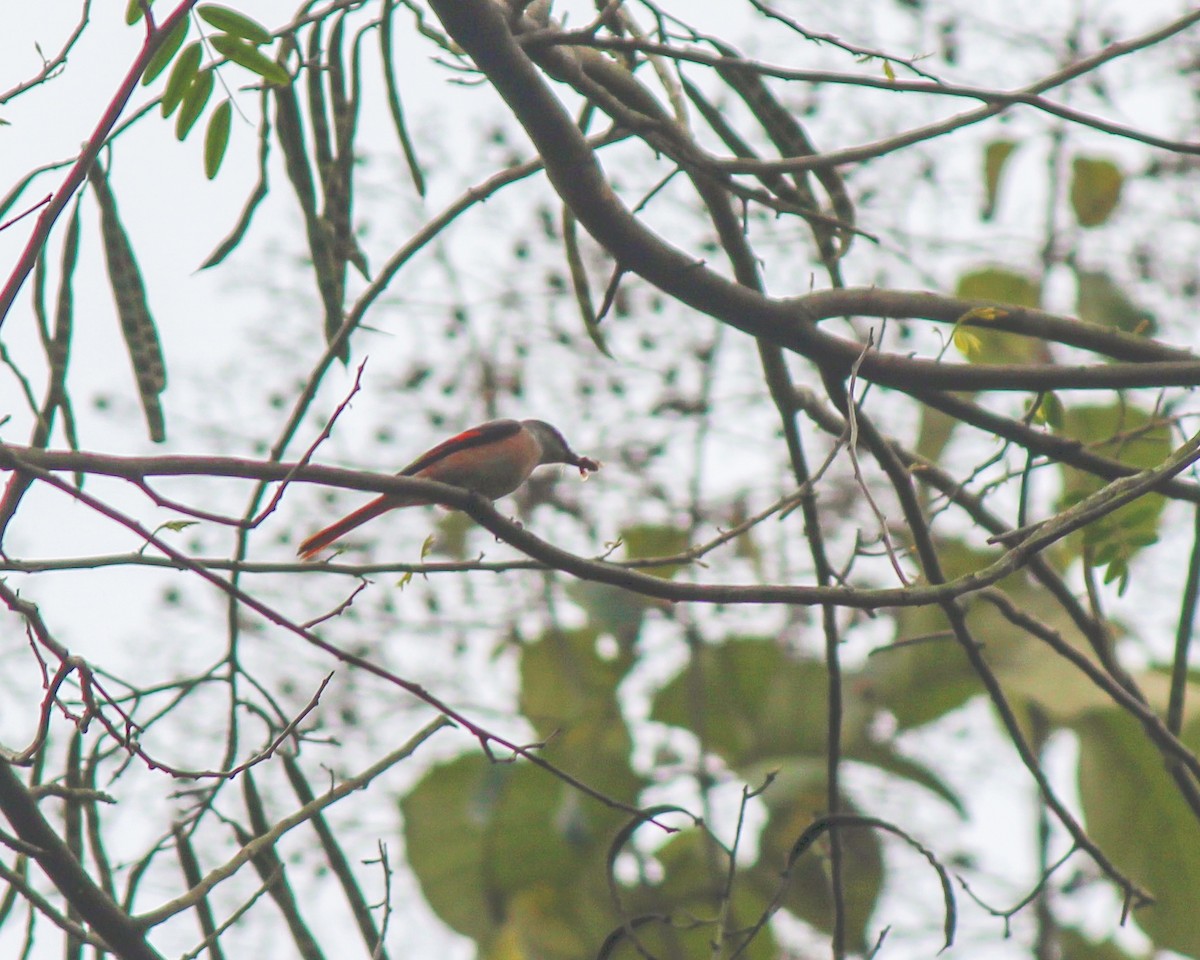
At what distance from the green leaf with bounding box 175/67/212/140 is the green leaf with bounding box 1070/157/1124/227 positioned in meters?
6.32

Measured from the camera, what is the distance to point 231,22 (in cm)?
245

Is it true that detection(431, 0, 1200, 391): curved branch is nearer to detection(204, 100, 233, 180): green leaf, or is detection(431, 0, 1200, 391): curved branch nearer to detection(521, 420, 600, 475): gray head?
detection(204, 100, 233, 180): green leaf

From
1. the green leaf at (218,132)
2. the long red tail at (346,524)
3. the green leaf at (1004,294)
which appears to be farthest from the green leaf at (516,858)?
the green leaf at (218,132)

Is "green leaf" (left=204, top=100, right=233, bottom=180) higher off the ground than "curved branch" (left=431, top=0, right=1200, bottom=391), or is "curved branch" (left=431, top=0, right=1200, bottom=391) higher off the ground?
"green leaf" (left=204, top=100, right=233, bottom=180)

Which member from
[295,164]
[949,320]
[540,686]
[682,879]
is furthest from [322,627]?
[949,320]

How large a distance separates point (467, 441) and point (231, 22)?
2074 mm

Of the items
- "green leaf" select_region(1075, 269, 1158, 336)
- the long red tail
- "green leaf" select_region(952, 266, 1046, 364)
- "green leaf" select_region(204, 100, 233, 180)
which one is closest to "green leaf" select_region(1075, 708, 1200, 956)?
"green leaf" select_region(952, 266, 1046, 364)

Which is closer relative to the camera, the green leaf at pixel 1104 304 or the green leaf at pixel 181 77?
the green leaf at pixel 181 77

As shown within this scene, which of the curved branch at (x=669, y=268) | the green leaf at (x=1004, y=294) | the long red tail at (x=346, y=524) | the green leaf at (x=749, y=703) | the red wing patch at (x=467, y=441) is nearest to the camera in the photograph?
the curved branch at (x=669, y=268)

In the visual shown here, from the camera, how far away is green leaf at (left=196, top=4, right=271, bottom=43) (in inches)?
96.3

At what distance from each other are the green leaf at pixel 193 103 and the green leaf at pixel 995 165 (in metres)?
5.54

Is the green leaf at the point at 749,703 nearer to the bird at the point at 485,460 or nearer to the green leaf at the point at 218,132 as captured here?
the bird at the point at 485,460

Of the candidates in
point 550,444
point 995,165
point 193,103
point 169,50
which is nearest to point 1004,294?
point 995,165

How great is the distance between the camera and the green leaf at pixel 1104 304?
685cm
